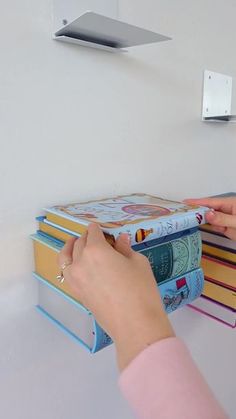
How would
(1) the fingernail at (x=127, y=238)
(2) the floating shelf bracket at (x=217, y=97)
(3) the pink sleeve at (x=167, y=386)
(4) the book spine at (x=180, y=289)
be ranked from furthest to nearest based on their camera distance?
(2) the floating shelf bracket at (x=217, y=97), (4) the book spine at (x=180, y=289), (1) the fingernail at (x=127, y=238), (3) the pink sleeve at (x=167, y=386)

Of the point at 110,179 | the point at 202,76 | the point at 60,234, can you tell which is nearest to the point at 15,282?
the point at 60,234

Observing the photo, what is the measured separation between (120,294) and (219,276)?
0.36m

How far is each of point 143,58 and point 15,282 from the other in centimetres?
44

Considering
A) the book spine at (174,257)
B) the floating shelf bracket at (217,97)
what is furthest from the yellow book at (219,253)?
the floating shelf bracket at (217,97)

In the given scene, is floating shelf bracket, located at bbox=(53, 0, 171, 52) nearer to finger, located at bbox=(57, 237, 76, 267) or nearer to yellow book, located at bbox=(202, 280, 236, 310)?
finger, located at bbox=(57, 237, 76, 267)

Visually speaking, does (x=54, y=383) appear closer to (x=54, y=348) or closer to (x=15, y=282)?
(x=54, y=348)

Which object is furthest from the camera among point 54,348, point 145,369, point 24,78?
point 54,348

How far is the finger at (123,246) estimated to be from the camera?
1.29 ft

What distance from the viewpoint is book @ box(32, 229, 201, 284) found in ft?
1.61

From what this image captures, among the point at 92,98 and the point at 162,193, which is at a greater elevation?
the point at 92,98

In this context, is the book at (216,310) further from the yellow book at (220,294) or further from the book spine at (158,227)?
the book spine at (158,227)

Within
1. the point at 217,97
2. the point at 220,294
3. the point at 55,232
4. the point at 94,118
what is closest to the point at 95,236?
the point at 55,232

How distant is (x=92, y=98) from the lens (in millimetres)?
559

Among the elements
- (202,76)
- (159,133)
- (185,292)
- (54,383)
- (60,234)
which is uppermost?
(202,76)
